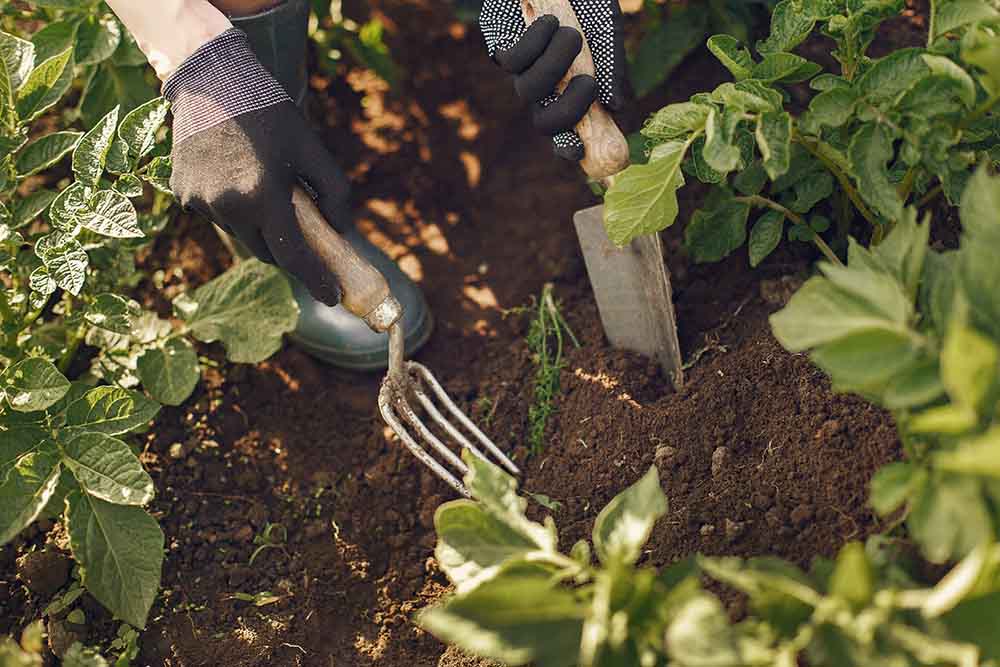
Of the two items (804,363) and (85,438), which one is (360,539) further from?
(804,363)

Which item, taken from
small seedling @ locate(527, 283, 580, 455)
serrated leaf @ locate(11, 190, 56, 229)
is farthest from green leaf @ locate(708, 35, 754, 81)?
serrated leaf @ locate(11, 190, 56, 229)

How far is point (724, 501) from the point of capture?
142 centimetres

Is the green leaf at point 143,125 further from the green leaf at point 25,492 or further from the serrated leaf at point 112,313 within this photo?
the green leaf at point 25,492

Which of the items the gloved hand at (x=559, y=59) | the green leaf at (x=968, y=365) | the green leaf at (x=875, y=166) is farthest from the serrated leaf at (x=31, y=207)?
the green leaf at (x=968, y=365)

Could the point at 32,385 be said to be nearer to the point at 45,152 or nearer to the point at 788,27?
the point at 45,152

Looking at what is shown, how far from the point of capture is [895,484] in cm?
95

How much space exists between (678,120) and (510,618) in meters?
0.73

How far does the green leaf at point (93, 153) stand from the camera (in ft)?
4.75

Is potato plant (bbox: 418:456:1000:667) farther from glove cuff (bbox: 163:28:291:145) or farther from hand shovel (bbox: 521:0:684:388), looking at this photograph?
glove cuff (bbox: 163:28:291:145)

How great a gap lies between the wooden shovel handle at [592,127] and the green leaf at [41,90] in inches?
29.6

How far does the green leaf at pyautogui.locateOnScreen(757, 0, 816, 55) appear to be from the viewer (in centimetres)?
136

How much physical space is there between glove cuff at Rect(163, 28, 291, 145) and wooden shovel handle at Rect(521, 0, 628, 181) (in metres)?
0.43

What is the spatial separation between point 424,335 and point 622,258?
1.51ft

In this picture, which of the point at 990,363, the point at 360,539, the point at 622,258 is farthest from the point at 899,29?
the point at 360,539
